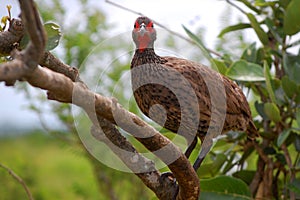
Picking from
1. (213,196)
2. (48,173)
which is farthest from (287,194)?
(48,173)

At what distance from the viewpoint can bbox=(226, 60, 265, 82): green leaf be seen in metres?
3.14

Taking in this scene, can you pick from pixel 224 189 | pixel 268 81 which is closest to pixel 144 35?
pixel 268 81

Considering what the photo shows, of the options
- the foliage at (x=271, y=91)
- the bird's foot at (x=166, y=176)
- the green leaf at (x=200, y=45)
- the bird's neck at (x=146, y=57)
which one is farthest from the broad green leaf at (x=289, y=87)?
the bird's foot at (x=166, y=176)

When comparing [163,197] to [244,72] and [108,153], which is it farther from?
[108,153]

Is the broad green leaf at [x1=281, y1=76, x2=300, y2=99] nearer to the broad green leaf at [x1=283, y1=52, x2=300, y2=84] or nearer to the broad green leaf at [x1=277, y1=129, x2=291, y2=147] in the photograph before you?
the broad green leaf at [x1=283, y1=52, x2=300, y2=84]

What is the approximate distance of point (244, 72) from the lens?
10.4ft

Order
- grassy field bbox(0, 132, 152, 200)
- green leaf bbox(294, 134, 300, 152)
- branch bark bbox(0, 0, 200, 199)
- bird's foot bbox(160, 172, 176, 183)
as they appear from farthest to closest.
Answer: grassy field bbox(0, 132, 152, 200)
green leaf bbox(294, 134, 300, 152)
bird's foot bbox(160, 172, 176, 183)
branch bark bbox(0, 0, 200, 199)

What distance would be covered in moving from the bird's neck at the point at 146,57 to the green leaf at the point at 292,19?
0.72m

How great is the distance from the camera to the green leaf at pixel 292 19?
3.20 m

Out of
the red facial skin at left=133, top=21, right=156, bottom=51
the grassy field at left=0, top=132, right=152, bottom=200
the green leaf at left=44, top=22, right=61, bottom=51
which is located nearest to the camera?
the green leaf at left=44, top=22, right=61, bottom=51

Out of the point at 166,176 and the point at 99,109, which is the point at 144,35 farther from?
the point at 99,109

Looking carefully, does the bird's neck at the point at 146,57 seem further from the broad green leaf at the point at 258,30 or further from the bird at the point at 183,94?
the broad green leaf at the point at 258,30

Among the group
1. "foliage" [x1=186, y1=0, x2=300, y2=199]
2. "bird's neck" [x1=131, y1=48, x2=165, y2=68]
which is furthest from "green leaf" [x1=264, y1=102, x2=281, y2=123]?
"bird's neck" [x1=131, y1=48, x2=165, y2=68]

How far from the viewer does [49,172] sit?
18.1 feet
